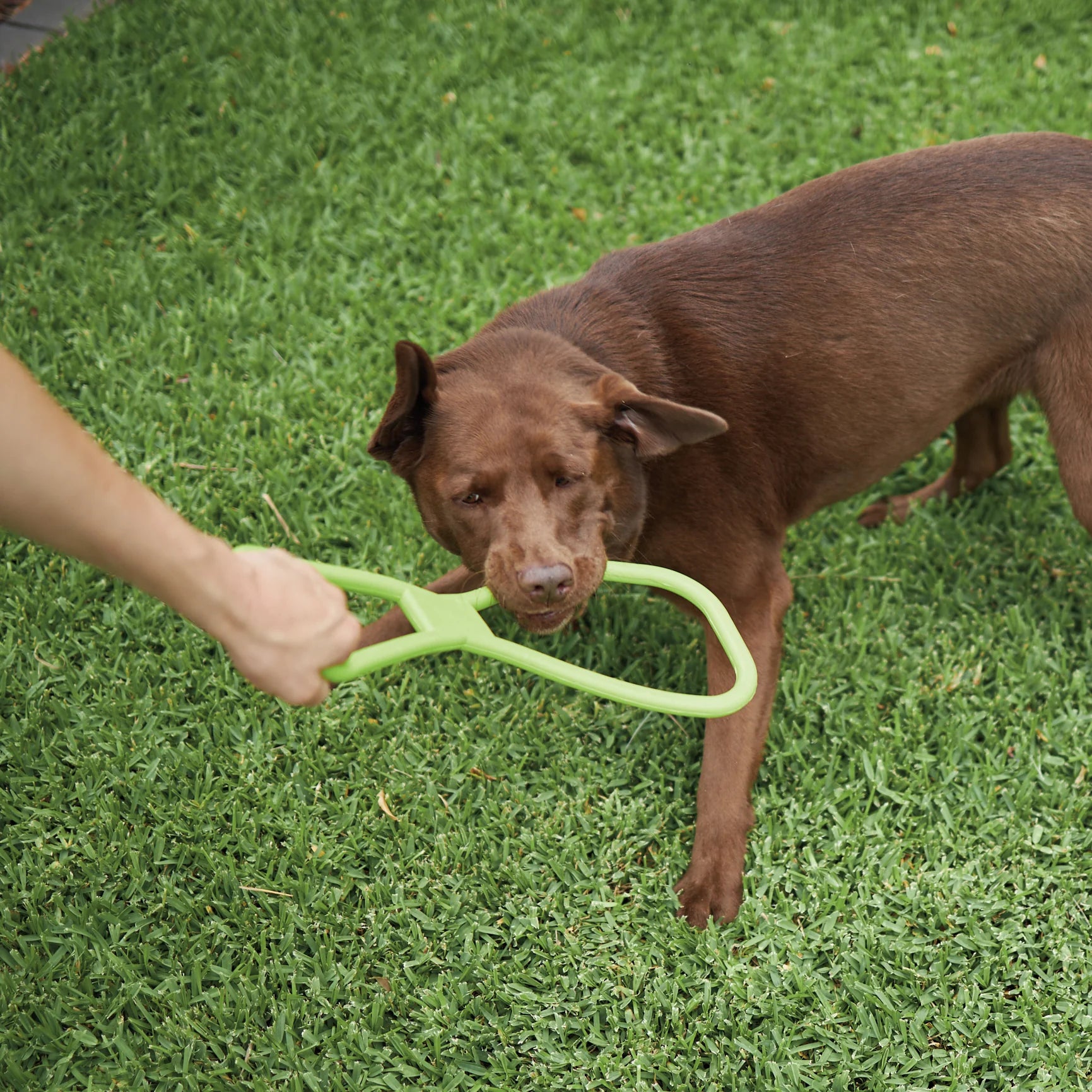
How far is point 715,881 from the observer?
295 cm

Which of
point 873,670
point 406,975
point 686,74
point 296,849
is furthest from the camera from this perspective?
point 686,74

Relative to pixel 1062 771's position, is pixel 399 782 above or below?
above

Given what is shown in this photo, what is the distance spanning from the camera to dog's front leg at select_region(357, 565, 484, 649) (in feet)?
11.2

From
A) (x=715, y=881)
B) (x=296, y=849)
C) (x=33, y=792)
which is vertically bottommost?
(x=715, y=881)

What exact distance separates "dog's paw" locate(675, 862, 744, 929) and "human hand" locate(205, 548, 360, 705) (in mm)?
1516

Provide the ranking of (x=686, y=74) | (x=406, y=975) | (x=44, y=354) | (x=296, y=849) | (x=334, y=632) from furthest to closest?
(x=686, y=74)
(x=44, y=354)
(x=296, y=849)
(x=406, y=975)
(x=334, y=632)

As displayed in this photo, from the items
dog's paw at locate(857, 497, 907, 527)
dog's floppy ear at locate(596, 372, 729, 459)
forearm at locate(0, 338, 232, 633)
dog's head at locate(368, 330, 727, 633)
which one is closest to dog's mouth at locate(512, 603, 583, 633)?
dog's head at locate(368, 330, 727, 633)

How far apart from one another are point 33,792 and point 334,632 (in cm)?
180

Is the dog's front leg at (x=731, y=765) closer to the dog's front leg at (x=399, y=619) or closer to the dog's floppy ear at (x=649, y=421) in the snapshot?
the dog's floppy ear at (x=649, y=421)

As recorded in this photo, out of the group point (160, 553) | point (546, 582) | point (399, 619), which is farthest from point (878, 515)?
point (160, 553)

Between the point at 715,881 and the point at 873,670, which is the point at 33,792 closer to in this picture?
the point at 715,881

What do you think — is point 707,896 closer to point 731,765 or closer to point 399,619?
point 731,765

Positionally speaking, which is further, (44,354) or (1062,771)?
(44,354)

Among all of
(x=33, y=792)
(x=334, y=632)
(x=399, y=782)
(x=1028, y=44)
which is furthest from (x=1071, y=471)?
(x=1028, y=44)
